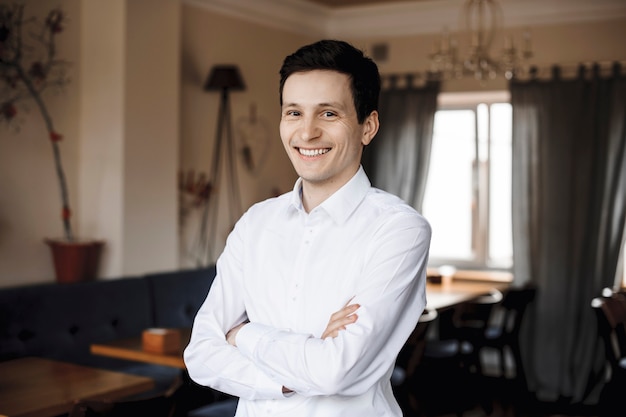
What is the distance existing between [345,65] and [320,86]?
6cm

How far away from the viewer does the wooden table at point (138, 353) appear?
3.58 meters

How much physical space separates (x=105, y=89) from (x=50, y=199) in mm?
720

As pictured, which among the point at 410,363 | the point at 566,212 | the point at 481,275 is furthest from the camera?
the point at 481,275

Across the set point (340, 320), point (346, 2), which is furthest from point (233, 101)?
point (340, 320)

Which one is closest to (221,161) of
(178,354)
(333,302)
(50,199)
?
(50,199)

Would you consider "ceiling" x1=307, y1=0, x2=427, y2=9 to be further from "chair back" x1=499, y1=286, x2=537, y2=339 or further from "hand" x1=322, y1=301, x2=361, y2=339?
"hand" x1=322, y1=301, x2=361, y2=339

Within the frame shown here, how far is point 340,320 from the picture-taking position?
5.25 feet

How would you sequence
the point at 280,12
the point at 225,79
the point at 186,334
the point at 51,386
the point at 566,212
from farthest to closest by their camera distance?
the point at 280,12 → the point at 566,212 → the point at 225,79 → the point at 186,334 → the point at 51,386

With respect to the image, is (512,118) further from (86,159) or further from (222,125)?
(86,159)

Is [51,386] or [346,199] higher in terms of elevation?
[346,199]

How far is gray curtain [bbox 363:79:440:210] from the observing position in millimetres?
6719

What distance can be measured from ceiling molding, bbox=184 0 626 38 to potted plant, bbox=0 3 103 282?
1.25 meters

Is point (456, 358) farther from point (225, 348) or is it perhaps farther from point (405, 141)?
point (225, 348)

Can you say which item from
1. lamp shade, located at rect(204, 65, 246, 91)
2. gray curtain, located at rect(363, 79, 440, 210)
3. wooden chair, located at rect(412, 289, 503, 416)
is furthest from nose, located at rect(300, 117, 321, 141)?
gray curtain, located at rect(363, 79, 440, 210)
